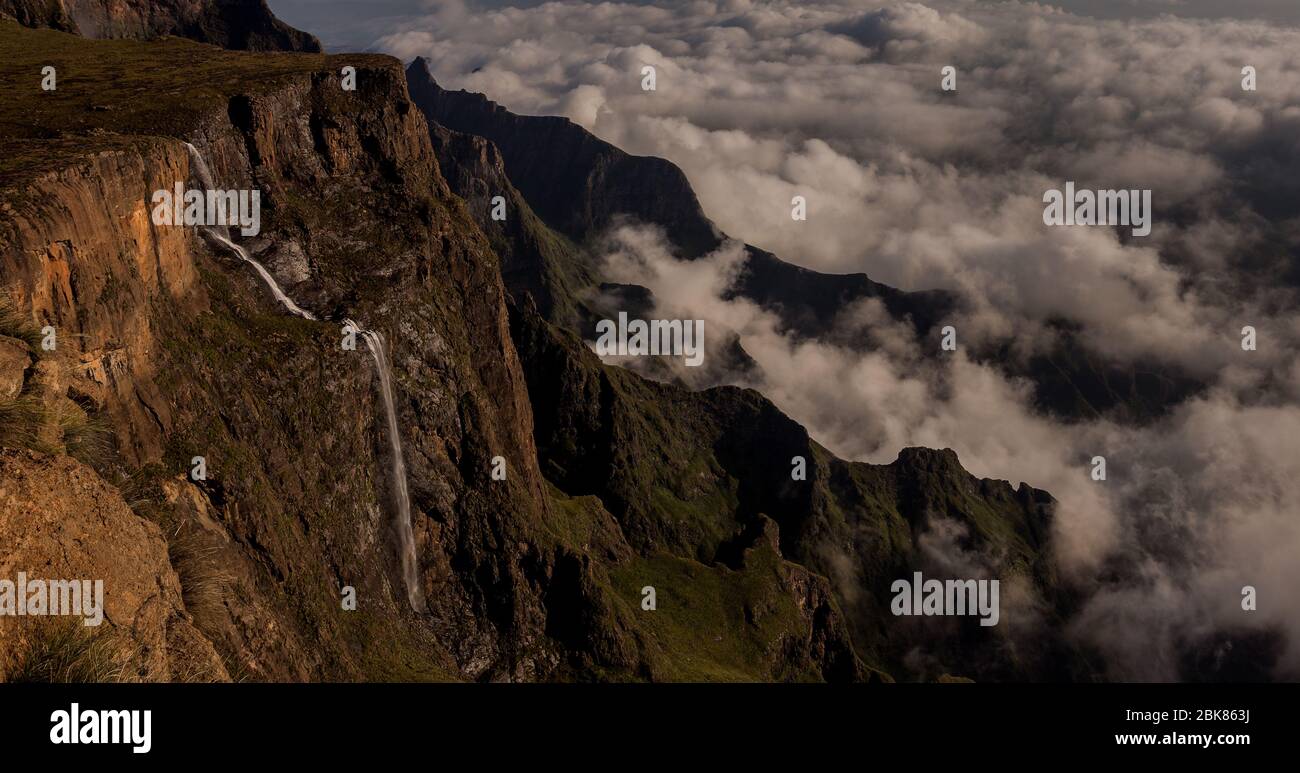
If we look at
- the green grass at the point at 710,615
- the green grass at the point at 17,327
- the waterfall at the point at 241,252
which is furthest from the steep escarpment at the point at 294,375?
the green grass at the point at 710,615

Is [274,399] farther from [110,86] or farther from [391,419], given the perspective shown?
[110,86]

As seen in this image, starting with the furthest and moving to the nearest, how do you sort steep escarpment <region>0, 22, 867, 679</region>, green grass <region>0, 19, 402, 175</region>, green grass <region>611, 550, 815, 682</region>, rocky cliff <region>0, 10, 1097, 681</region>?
green grass <region>611, 550, 815, 682</region> < green grass <region>0, 19, 402, 175</region> < steep escarpment <region>0, 22, 867, 679</region> < rocky cliff <region>0, 10, 1097, 681</region>

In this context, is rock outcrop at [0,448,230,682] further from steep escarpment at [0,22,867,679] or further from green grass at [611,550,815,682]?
green grass at [611,550,815,682]

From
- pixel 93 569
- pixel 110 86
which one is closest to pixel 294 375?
pixel 110 86

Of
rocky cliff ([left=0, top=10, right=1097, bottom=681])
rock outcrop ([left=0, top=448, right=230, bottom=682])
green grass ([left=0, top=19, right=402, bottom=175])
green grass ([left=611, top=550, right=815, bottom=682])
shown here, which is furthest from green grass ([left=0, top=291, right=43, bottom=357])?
green grass ([left=611, top=550, right=815, bottom=682])

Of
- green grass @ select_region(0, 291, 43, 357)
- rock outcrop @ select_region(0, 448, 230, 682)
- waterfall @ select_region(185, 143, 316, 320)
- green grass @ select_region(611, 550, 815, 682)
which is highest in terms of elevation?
waterfall @ select_region(185, 143, 316, 320)
